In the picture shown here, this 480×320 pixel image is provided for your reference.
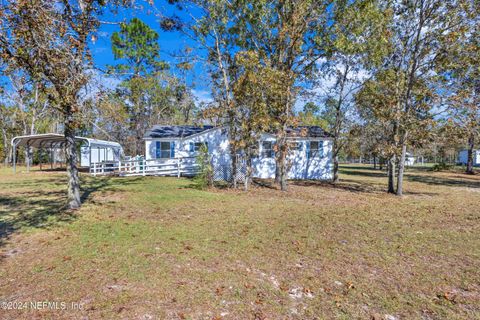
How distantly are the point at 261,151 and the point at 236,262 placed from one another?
14.8m

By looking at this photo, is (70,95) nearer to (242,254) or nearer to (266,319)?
(242,254)

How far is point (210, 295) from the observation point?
339 centimetres

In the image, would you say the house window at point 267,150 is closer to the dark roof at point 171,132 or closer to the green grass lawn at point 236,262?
the dark roof at point 171,132

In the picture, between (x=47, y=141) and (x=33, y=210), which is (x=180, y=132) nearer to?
(x=47, y=141)

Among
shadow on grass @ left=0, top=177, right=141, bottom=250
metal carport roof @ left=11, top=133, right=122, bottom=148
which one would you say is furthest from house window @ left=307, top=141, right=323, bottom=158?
metal carport roof @ left=11, top=133, right=122, bottom=148

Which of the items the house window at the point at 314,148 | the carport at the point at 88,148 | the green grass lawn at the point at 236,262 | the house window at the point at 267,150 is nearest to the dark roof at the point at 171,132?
the carport at the point at 88,148

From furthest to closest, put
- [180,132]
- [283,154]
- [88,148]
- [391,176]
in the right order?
1. [88,148]
2. [180,132]
3. [391,176]
4. [283,154]

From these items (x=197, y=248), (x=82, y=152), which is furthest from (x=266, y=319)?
(x=82, y=152)

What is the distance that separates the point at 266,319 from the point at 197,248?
92.5 inches

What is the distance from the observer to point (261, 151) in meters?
19.0

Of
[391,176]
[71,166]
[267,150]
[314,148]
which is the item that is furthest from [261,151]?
[71,166]

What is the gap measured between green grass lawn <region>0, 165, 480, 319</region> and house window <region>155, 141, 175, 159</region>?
1135 centimetres

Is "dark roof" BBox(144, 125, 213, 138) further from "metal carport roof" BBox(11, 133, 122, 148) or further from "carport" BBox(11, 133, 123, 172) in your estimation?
"carport" BBox(11, 133, 123, 172)

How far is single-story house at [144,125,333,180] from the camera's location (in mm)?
19094
